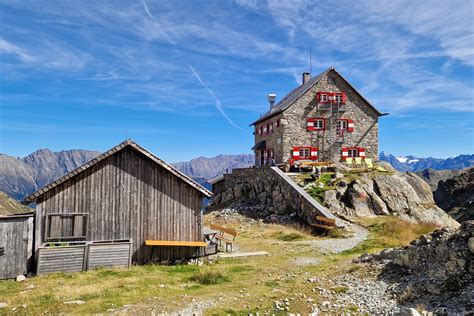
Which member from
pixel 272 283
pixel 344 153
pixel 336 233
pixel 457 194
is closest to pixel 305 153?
pixel 344 153

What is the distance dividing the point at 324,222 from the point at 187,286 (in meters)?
15.3

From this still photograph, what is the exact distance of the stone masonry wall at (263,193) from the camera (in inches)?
1167

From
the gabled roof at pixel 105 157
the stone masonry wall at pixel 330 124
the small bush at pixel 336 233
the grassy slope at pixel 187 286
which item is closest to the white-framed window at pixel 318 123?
the stone masonry wall at pixel 330 124

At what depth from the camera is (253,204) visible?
34.9 meters

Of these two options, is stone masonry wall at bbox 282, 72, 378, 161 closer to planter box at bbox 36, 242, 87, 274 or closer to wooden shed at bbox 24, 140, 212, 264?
wooden shed at bbox 24, 140, 212, 264

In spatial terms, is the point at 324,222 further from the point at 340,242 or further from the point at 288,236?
the point at 340,242

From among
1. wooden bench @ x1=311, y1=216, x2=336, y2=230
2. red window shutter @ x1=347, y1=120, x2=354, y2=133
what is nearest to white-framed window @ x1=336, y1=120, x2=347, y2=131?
red window shutter @ x1=347, y1=120, x2=354, y2=133

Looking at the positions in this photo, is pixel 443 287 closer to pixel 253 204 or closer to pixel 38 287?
pixel 38 287

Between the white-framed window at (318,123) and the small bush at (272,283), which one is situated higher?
the white-framed window at (318,123)

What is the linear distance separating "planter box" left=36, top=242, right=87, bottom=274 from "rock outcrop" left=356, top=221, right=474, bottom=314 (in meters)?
13.0

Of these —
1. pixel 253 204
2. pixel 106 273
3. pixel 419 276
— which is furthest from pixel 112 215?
pixel 253 204

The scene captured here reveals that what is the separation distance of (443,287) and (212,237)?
40.7ft

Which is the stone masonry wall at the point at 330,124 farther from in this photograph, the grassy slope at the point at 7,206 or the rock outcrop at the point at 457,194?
the grassy slope at the point at 7,206

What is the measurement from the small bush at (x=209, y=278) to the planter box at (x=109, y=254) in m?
3.81
